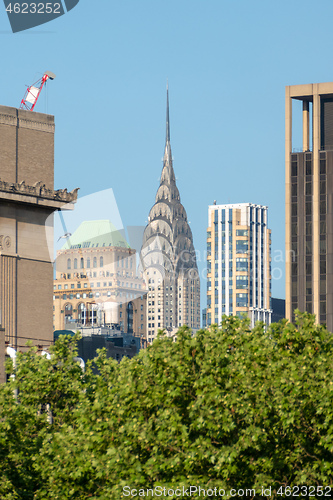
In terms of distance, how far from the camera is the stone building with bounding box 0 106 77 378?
11131cm

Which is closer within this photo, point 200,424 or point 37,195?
point 200,424

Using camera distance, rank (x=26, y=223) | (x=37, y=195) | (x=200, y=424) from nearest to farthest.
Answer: (x=200, y=424) < (x=37, y=195) < (x=26, y=223)

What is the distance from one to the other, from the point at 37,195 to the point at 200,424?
6384 centimetres

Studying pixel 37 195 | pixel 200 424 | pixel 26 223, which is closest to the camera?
pixel 200 424

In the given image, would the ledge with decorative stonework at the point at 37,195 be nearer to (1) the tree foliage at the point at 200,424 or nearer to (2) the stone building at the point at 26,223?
(2) the stone building at the point at 26,223

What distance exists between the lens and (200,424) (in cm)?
5138

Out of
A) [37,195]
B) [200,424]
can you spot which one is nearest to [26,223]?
[37,195]

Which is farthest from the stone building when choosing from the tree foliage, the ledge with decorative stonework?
the tree foliage

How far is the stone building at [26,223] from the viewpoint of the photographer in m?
111

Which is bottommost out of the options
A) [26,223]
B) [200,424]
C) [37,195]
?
[200,424]

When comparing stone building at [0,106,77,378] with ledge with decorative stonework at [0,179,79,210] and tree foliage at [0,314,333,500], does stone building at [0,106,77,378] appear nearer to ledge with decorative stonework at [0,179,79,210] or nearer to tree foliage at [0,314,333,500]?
ledge with decorative stonework at [0,179,79,210]

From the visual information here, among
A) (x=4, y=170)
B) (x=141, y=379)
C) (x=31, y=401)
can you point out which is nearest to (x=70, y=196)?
(x=4, y=170)

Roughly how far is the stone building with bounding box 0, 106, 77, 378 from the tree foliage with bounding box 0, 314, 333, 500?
52.8 m

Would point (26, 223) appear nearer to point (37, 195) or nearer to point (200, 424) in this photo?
point (37, 195)
